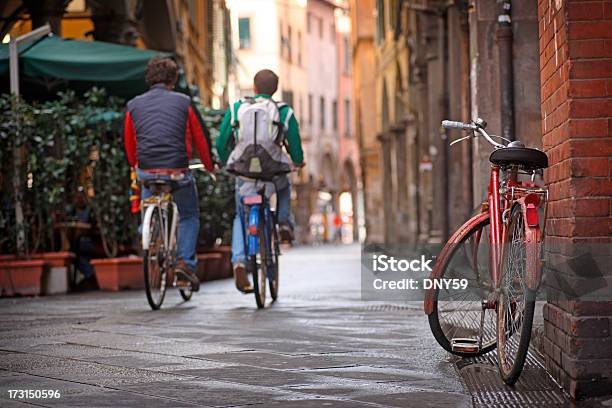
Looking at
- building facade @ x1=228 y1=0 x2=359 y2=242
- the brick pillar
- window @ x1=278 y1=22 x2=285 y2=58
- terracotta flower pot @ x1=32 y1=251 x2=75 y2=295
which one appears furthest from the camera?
window @ x1=278 y1=22 x2=285 y2=58

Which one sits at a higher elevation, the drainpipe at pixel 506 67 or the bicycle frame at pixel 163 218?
the drainpipe at pixel 506 67

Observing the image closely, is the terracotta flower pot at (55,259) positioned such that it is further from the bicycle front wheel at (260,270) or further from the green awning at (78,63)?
the bicycle front wheel at (260,270)

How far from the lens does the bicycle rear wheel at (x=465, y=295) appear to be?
6.37 m

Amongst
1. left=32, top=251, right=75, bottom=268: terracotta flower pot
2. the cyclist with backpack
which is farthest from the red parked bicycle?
left=32, top=251, right=75, bottom=268: terracotta flower pot

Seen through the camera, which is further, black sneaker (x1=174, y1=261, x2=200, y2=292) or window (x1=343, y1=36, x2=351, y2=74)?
window (x1=343, y1=36, x2=351, y2=74)

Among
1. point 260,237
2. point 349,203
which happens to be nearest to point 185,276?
point 260,237

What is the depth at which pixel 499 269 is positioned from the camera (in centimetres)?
Answer: 584

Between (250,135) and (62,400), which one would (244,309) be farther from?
(62,400)

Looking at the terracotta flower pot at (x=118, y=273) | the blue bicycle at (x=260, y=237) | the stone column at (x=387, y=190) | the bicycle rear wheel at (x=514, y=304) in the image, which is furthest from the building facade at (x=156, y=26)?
the bicycle rear wheel at (x=514, y=304)

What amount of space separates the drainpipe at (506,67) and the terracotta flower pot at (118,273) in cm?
386

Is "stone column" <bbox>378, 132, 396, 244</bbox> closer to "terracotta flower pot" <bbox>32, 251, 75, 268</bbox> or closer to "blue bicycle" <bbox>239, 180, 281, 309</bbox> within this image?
"terracotta flower pot" <bbox>32, 251, 75, 268</bbox>

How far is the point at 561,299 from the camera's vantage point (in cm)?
544

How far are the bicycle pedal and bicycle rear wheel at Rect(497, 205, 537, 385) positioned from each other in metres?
0.61

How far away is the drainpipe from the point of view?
11094mm
